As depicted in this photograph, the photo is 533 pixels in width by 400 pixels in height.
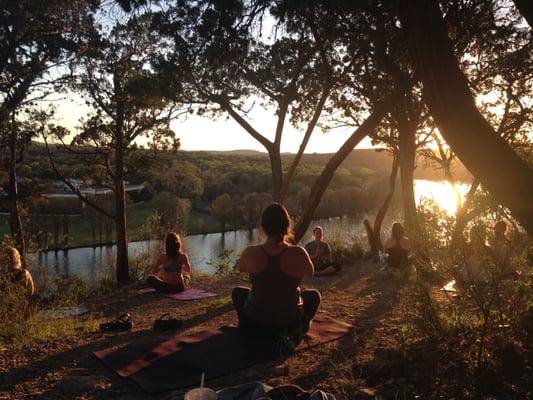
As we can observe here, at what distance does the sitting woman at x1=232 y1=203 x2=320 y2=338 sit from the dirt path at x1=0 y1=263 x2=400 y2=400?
0.37 metres

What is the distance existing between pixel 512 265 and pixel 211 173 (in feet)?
289

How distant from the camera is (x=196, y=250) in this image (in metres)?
43.8

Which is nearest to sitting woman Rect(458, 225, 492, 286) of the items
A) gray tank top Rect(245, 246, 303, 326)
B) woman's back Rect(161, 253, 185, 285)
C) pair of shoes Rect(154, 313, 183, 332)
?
gray tank top Rect(245, 246, 303, 326)

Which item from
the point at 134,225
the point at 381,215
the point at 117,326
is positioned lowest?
the point at 134,225

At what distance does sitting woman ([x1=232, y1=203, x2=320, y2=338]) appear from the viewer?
4.52m

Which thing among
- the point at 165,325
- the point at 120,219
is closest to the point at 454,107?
the point at 165,325

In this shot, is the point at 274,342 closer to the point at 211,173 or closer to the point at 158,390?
the point at 158,390

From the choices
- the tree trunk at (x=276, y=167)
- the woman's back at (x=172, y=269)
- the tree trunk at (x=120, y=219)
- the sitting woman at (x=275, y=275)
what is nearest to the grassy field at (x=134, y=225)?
the tree trunk at (x=120, y=219)

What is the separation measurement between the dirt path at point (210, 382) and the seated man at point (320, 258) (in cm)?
357

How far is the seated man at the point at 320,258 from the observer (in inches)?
425

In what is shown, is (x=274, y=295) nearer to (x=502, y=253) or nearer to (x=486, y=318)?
(x=486, y=318)

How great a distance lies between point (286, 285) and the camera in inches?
179

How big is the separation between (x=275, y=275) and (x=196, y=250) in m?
39.9

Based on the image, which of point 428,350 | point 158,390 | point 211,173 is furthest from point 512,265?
point 211,173
